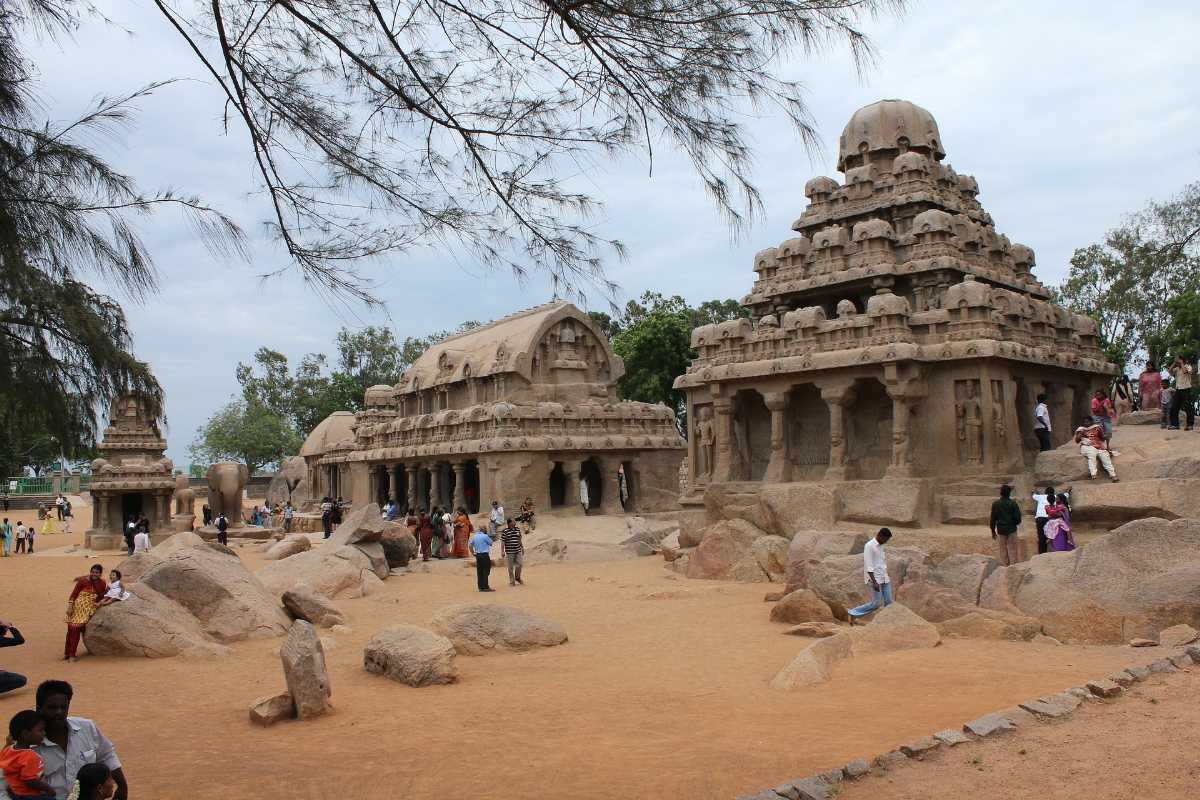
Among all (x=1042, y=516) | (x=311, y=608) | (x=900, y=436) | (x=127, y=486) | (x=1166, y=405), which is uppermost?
(x=1166, y=405)

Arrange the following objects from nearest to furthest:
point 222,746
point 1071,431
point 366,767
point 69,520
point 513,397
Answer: point 366,767 → point 222,746 → point 1071,431 → point 513,397 → point 69,520

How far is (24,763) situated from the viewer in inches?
202

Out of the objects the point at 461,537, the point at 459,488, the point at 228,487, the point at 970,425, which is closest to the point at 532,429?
the point at 459,488

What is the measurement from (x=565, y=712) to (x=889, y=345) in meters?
11.5

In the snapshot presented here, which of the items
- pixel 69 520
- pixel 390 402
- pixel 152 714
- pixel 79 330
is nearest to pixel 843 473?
pixel 152 714

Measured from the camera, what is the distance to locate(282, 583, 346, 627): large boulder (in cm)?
1379

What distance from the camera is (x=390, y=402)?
4431cm

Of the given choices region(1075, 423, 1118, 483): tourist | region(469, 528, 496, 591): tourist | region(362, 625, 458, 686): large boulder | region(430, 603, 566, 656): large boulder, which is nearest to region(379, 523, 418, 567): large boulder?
region(469, 528, 496, 591): tourist

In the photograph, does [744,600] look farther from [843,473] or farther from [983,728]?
[983,728]

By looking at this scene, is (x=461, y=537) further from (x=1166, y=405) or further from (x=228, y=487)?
(x=228, y=487)

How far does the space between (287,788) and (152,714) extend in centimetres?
316

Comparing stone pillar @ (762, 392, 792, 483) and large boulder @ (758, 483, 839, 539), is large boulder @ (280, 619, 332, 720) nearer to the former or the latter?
large boulder @ (758, 483, 839, 539)

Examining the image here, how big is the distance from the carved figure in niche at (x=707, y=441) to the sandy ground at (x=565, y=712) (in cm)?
881

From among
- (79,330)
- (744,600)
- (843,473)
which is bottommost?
(744,600)
